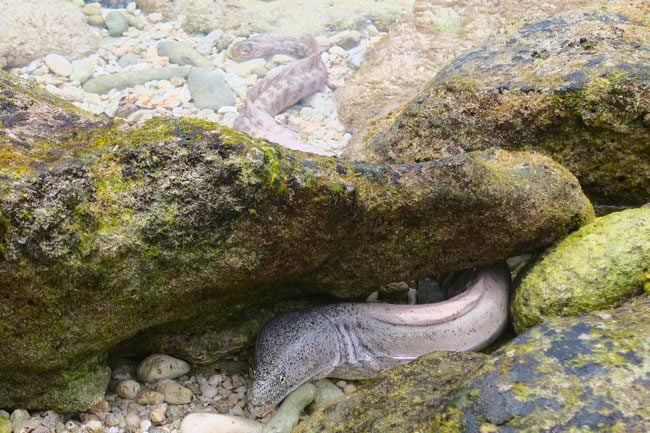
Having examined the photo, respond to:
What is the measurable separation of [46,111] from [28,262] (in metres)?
0.93

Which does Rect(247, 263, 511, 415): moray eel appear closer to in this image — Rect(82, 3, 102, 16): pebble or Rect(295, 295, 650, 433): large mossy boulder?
Rect(295, 295, 650, 433): large mossy boulder

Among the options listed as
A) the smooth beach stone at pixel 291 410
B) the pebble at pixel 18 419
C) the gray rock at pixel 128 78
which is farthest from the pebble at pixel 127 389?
the gray rock at pixel 128 78

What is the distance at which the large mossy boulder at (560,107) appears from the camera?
12.7ft

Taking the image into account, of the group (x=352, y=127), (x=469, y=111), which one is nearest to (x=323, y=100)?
(x=352, y=127)

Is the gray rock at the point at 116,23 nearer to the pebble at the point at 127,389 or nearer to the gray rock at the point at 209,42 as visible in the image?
the gray rock at the point at 209,42

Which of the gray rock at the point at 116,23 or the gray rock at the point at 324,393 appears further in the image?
the gray rock at the point at 116,23

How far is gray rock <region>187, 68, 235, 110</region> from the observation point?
21.4ft

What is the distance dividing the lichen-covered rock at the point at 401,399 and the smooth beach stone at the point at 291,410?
361 mm

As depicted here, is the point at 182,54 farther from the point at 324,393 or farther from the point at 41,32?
the point at 324,393

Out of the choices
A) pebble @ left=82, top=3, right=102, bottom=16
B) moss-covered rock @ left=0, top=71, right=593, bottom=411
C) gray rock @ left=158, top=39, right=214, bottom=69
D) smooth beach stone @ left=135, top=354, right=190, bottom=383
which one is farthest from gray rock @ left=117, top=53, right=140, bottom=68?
smooth beach stone @ left=135, top=354, right=190, bottom=383

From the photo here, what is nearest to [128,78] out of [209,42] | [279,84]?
[209,42]

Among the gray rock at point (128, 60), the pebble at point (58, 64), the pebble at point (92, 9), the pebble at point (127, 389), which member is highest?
the pebble at point (127, 389)

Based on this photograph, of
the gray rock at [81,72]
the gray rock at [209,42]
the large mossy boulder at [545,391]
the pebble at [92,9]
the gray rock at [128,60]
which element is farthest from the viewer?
the pebble at [92,9]

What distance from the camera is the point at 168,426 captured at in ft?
10.6
